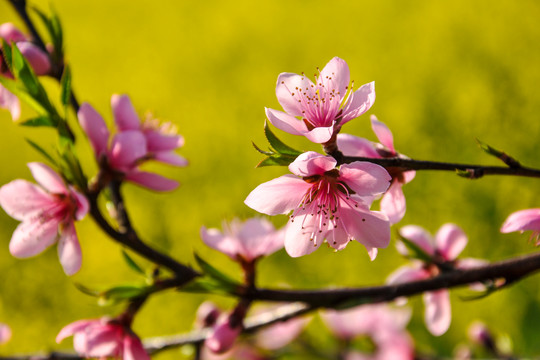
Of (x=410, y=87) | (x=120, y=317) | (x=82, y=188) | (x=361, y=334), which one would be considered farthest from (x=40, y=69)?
(x=410, y=87)

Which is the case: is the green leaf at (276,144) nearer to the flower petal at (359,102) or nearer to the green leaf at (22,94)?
the flower petal at (359,102)

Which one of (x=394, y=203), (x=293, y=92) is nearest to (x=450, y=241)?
(x=394, y=203)

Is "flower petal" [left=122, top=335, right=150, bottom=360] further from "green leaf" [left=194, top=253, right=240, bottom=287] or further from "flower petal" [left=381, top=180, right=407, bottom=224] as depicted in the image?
"flower petal" [left=381, top=180, right=407, bottom=224]

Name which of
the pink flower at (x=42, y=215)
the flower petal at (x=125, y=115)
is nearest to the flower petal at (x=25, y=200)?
the pink flower at (x=42, y=215)

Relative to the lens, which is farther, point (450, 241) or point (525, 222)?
point (450, 241)

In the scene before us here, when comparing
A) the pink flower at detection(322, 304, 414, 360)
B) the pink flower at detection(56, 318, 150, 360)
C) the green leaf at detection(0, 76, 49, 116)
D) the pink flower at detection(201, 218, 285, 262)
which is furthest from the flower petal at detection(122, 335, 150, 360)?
the pink flower at detection(322, 304, 414, 360)

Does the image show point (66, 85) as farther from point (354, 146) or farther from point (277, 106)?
point (277, 106)
